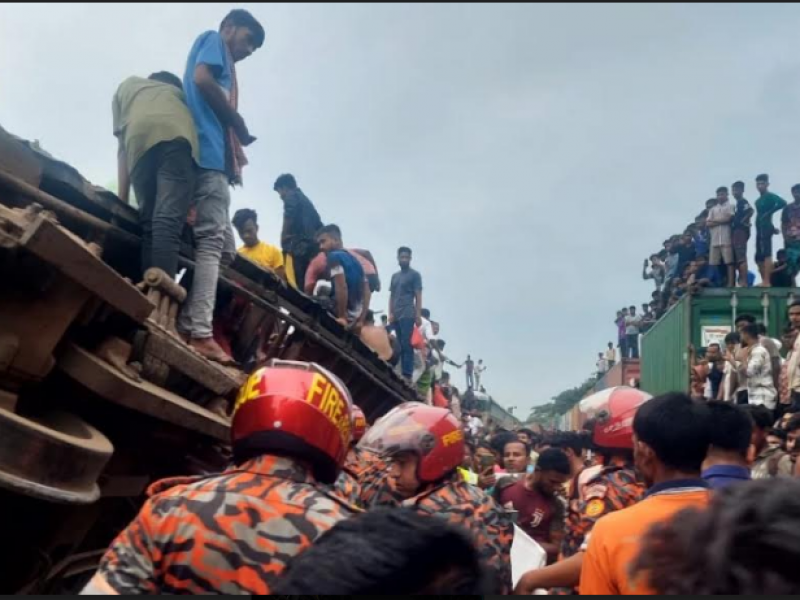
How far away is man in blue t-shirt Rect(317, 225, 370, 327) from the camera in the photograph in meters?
9.39

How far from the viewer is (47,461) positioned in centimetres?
298

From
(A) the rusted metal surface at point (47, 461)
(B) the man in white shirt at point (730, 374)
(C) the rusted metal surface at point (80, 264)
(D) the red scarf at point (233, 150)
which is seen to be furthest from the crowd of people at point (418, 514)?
(B) the man in white shirt at point (730, 374)

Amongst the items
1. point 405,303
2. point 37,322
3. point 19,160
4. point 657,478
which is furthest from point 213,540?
point 405,303

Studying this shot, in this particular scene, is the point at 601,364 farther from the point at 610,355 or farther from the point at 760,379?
the point at 760,379

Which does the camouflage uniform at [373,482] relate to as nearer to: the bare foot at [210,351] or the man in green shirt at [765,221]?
the bare foot at [210,351]

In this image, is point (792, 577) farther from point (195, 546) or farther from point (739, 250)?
point (739, 250)

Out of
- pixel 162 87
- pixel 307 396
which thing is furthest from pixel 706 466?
pixel 162 87

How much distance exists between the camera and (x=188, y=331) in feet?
16.4

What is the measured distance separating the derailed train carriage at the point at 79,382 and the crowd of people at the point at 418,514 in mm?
755

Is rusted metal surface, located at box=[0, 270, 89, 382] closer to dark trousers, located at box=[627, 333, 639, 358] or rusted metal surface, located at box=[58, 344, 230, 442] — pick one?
rusted metal surface, located at box=[58, 344, 230, 442]

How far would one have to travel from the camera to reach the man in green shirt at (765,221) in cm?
1374

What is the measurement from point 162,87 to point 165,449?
2044 millimetres

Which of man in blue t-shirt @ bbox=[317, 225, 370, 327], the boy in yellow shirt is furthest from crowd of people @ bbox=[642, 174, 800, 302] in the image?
the boy in yellow shirt

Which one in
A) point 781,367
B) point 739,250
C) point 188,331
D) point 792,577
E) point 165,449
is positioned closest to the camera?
point 792,577
